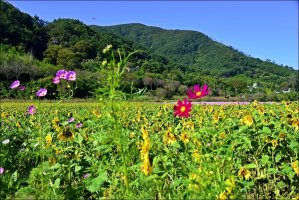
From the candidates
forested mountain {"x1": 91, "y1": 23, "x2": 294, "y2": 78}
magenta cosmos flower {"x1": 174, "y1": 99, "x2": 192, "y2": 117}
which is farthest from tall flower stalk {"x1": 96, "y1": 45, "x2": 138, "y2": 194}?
forested mountain {"x1": 91, "y1": 23, "x2": 294, "y2": 78}

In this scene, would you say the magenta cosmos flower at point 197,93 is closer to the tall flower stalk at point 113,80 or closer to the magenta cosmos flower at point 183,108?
the magenta cosmos flower at point 183,108

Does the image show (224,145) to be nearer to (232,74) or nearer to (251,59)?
(232,74)

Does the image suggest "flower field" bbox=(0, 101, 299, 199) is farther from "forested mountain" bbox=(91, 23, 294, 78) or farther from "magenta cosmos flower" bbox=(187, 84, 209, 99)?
"forested mountain" bbox=(91, 23, 294, 78)

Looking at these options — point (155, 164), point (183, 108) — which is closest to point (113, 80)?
point (183, 108)

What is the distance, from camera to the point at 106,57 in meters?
2.46

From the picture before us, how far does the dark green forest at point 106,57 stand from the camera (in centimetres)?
2333

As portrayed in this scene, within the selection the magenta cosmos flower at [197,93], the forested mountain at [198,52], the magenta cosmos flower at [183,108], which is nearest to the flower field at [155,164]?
the magenta cosmos flower at [183,108]

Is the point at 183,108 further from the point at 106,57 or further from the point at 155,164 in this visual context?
the point at 106,57

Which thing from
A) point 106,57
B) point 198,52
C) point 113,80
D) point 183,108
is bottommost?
point 183,108

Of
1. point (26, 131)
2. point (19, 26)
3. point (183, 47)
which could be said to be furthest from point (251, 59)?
point (26, 131)

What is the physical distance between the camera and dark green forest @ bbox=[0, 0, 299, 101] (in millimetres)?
23328

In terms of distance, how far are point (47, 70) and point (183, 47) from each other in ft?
345

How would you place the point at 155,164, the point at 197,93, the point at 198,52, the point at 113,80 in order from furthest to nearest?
the point at 198,52
the point at 155,164
the point at 197,93
the point at 113,80

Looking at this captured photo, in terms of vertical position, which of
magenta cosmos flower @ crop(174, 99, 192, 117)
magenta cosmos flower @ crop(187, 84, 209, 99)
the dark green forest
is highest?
the dark green forest
